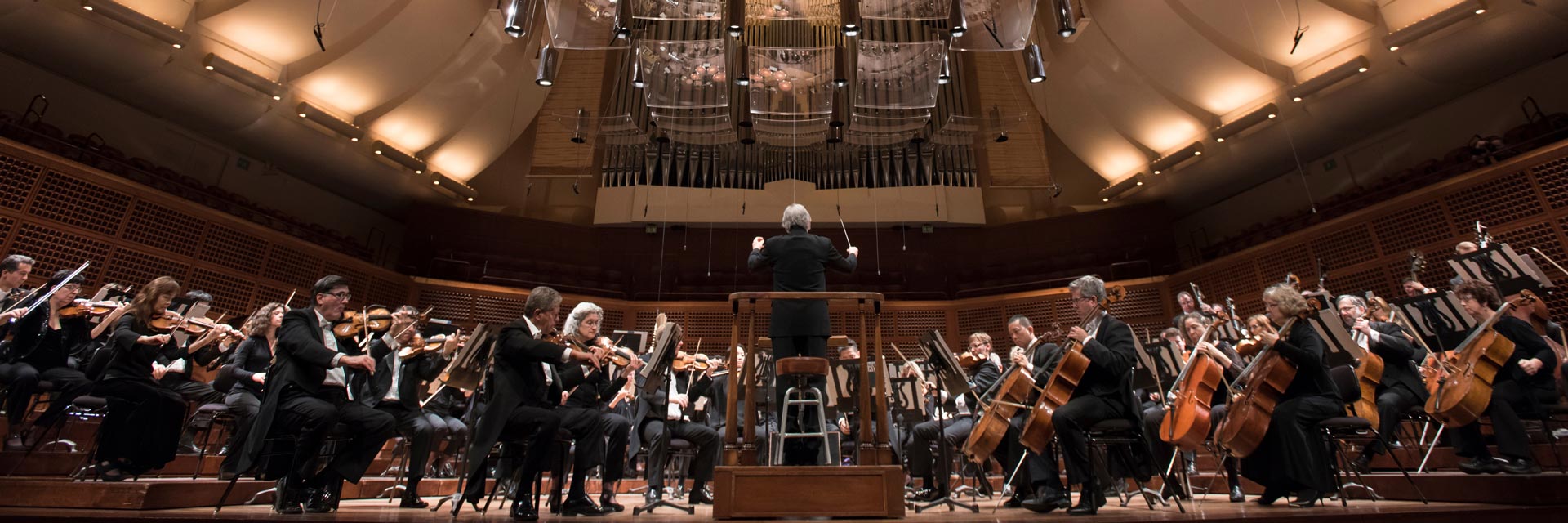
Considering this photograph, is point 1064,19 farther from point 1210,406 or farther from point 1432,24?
point 1432,24

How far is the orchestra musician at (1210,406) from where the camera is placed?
14.3ft

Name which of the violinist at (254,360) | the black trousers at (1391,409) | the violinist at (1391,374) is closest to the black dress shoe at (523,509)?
the violinist at (254,360)

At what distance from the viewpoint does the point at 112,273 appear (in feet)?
27.6

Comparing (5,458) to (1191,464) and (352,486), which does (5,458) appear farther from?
(1191,464)

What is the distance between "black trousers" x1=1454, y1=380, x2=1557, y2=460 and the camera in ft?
13.2

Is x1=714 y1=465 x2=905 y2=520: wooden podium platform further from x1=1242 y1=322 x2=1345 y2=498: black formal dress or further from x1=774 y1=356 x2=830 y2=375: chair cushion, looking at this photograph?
x1=1242 y1=322 x2=1345 y2=498: black formal dress

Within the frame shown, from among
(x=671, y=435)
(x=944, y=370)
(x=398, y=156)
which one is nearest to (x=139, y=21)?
(x=398, y=156)

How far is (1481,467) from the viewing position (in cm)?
406

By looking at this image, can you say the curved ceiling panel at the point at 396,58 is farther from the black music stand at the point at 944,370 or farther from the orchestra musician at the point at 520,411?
the black music stand at the point at 944,370

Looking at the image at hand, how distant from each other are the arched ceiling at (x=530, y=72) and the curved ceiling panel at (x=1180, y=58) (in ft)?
0.07

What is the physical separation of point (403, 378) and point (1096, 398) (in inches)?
185

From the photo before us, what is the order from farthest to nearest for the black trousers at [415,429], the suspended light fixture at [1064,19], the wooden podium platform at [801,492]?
the suspended light fixture at [1064,19]
the black trousers at [415,429]
the wooden podium platform at [801,492]

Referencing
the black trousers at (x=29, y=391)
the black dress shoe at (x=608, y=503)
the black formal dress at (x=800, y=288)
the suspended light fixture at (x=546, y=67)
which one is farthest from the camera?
the suspended light fixture at (x=546, y=67)

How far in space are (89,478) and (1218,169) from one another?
1367 centimetres
